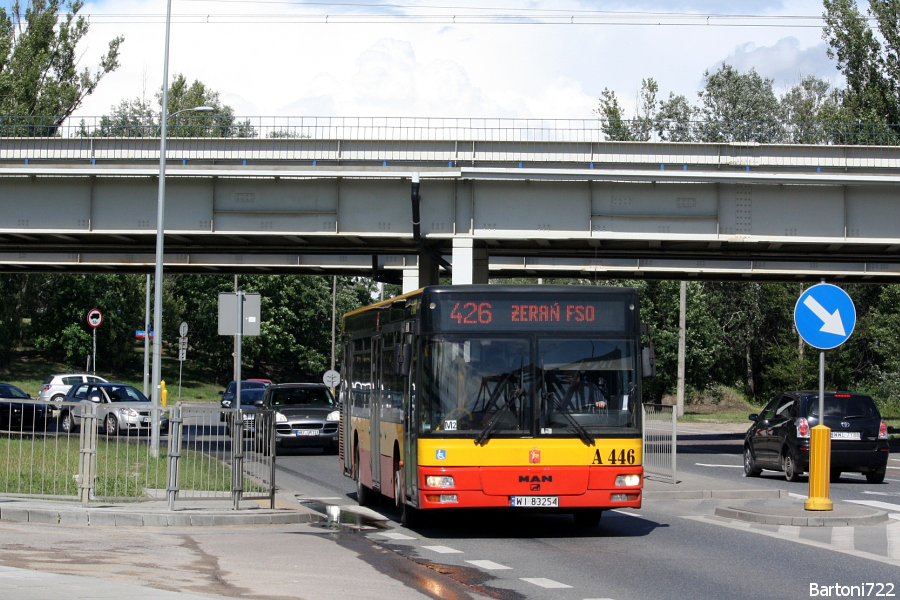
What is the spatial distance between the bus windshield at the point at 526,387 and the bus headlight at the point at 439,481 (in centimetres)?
48

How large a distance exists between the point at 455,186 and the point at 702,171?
19.1 feet

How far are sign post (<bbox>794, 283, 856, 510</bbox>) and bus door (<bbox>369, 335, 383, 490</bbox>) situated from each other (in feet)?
18.2

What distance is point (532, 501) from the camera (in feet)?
40.8

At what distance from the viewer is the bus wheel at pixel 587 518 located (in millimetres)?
13930

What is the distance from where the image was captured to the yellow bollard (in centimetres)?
1415

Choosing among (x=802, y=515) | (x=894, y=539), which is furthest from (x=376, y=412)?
(x=894, y=539)

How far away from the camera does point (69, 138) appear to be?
1077 inches

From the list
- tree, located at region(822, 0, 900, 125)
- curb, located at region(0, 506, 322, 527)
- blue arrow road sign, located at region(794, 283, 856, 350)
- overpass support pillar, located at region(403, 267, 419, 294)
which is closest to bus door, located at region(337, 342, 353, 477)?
curb, located at region(0, 506, 322, 527)

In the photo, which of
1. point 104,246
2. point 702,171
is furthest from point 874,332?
point 104,246

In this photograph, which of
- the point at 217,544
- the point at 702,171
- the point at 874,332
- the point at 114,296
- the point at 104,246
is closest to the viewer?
the point at 217,544

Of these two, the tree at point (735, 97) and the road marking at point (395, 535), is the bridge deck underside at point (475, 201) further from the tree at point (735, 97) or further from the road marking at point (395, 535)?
the tree at point (735, 97)

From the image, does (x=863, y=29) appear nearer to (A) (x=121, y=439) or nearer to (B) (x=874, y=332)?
(B) (x=874, y=332)

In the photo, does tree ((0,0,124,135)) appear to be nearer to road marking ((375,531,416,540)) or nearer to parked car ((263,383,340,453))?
parked car ((263,383,340,453))

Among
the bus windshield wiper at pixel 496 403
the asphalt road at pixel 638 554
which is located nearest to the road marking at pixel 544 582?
the asphalt road at pixel 638 554
